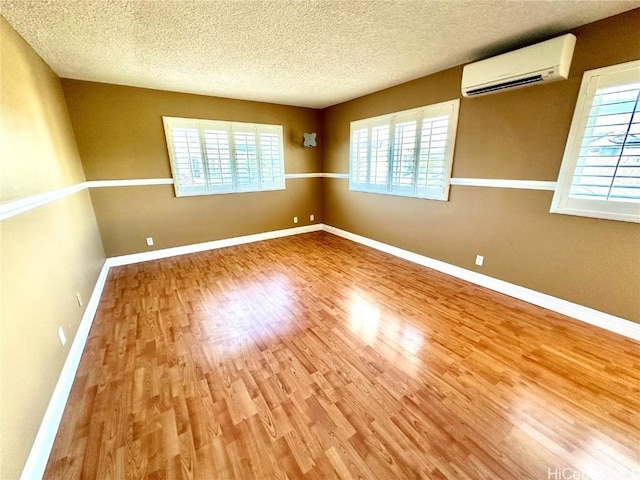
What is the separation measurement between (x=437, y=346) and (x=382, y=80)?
3.18 metres

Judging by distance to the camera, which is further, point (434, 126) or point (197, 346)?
point (434, 126)

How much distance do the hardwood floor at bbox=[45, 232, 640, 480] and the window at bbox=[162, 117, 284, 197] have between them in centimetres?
198

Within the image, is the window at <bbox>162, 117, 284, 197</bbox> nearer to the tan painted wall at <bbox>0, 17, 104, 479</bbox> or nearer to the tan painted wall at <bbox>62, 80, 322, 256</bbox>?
the tan painted wall at <bbox>62, 80, 322, 256</bbox>

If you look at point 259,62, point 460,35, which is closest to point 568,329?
point 460,35

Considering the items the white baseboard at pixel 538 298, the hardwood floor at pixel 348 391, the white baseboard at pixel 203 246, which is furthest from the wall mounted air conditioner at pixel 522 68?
the white baseboard at pixel 203 246

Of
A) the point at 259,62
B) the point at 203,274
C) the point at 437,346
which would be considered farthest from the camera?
the point at 203,274

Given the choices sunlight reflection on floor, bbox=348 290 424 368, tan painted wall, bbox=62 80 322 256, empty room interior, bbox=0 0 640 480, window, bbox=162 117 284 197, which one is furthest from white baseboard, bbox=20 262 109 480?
window, bbox=162 117 284 197

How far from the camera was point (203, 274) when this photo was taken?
3.35 meters

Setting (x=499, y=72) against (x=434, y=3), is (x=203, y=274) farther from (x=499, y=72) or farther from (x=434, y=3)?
(x=499, y=72)

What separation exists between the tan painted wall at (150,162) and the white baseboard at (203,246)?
0.08 meters

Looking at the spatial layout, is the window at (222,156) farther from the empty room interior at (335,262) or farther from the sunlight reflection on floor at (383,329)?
the sunlight reflection on floor at (383,329)

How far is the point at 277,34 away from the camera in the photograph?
2.08 meters

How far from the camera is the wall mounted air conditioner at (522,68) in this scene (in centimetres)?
200

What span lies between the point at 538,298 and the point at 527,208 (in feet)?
2.98
